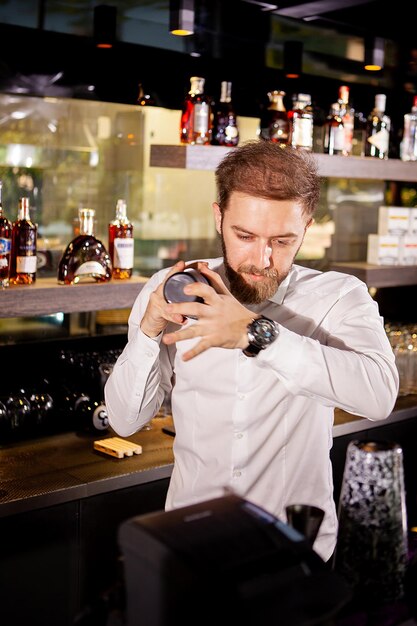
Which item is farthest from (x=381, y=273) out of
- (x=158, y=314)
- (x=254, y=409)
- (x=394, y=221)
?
(x=158, y=314)

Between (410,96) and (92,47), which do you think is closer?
(92,47)

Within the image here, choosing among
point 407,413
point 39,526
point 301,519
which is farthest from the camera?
point 407,413

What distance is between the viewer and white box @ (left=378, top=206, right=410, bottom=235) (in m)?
3.74

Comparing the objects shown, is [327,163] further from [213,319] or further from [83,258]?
[213,319]

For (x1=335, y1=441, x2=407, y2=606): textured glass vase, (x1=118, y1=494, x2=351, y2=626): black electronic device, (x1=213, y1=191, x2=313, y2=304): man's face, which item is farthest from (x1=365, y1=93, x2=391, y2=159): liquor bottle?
(x1=118, y1=494, x2=351, y2=626): black electronic device

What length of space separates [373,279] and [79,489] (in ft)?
5.79

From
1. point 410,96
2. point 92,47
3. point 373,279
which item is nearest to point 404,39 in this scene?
point 410,96

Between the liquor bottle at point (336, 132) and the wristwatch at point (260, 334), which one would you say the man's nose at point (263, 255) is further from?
the liquor bottle at point (336, 132)

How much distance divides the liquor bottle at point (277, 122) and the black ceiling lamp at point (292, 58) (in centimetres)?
53

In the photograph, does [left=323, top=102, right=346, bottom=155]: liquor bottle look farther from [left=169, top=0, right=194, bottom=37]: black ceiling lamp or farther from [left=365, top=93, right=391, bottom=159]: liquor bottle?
[left=169, top=0, right=194, bottom=37]: black ceiling lamp

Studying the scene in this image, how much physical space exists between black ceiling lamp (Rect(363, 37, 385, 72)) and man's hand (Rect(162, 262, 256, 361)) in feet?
9.74

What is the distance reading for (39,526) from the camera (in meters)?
2.24

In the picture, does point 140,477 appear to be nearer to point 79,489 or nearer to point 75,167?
point 79,489

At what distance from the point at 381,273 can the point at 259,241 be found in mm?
2018
